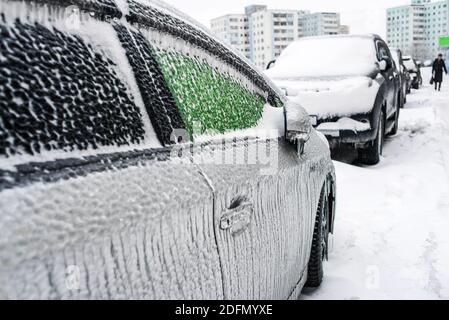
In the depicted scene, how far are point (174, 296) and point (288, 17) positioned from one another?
82.9 m

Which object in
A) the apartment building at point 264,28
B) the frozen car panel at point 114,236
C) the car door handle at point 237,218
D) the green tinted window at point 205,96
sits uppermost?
the apartment building at point 264,28

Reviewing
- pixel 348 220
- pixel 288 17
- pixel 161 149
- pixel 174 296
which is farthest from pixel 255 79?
pixel 288 17

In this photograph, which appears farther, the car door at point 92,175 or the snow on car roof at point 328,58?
the snow on car roof at point 328,58

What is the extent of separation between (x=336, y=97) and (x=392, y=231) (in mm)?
2470

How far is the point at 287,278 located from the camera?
2.18 meters

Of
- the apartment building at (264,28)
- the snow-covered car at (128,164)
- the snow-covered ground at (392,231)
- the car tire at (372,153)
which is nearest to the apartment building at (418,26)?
the apartment building at (264,28)

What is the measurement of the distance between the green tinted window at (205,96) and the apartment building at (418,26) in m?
98.8

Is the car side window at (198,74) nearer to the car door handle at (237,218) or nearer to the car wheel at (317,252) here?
the car door handle at (237,218)

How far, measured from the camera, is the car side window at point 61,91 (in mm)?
970

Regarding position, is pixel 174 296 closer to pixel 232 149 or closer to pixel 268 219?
pixel 232 149

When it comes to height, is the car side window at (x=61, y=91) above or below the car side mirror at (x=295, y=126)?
above

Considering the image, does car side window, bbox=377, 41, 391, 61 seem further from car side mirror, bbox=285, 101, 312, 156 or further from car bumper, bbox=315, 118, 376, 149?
car side mirror, bbox=285, 101, 312, 156
